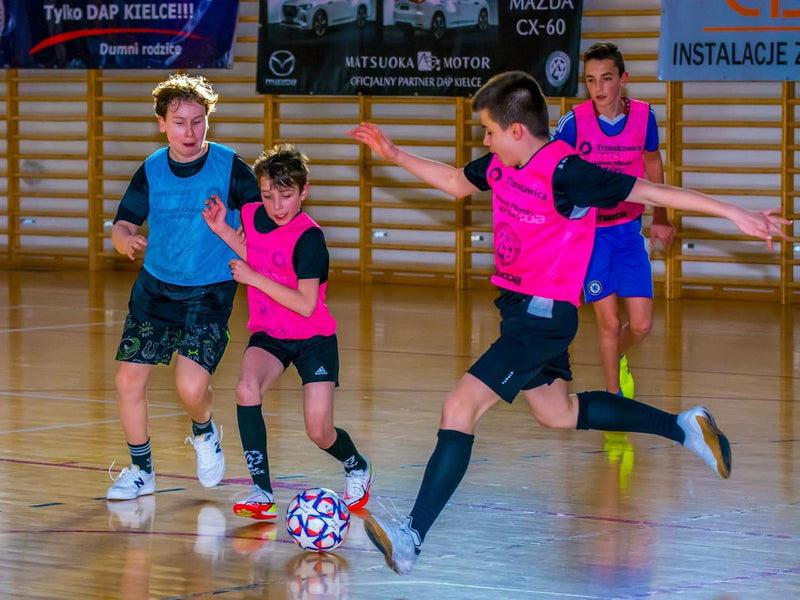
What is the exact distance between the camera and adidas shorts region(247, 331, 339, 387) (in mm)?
4961

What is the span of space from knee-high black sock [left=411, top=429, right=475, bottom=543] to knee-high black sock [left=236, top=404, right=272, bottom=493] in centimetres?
93

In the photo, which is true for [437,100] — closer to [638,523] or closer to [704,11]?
[704,11]

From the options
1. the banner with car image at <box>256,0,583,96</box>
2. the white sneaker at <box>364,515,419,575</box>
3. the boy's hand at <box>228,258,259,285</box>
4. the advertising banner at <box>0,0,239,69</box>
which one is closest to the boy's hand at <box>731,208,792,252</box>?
the white sneaker at <box>364,515,419,575</box>

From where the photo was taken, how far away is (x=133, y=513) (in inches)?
195

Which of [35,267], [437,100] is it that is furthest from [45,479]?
[35,267]

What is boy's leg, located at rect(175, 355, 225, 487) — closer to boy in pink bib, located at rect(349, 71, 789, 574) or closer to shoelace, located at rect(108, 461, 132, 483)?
shoelace, located at rect(108, 461, 132, 483)

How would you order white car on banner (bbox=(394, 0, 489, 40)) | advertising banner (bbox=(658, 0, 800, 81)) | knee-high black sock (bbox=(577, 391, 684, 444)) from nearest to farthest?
knee-high black sock (bbox=(577, 391, 684, 444)) → advertising banner (bbox=(658, 0, 800, 81)) → white car on banner (bbox=(394, 0, 489, 40))

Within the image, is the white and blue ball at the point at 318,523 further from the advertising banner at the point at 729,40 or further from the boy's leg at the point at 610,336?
the advertising banner at the point at 729,40

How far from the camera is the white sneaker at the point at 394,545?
394 centimetres

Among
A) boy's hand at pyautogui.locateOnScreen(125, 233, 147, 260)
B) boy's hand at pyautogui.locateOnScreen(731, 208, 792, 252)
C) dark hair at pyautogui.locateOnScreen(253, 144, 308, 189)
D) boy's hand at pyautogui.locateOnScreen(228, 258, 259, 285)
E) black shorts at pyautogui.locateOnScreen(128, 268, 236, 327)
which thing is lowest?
black shorts at pyautogui.locateOnScreen(128, 268, 236, 327)

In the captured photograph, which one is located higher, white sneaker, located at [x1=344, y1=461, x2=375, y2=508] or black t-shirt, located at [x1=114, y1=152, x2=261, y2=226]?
black t-shirt, located at [x1=114, y1=152, x2=261, y2=226]

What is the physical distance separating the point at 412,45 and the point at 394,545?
9.97 metres

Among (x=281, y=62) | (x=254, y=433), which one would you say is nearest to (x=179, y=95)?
(x=254, y=433)

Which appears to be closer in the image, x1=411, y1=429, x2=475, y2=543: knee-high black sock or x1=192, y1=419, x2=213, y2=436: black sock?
x1=411, y1=429, x2=475, y2=543: knee-high black sock
